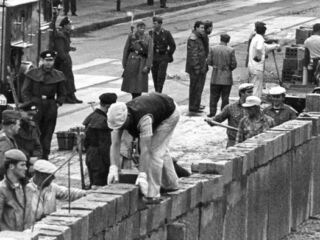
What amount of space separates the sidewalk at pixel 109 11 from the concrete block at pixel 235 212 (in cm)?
2295

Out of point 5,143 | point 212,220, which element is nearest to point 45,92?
point 5,143

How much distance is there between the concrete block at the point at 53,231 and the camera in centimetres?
1122

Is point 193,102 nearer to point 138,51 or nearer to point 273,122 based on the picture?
point 138,51

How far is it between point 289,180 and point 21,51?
272 inches

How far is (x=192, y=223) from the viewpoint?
15156mm

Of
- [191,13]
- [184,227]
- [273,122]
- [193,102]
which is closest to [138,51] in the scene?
[193,102]

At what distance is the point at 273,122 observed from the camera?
19.8m

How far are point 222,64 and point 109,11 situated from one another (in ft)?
65.0

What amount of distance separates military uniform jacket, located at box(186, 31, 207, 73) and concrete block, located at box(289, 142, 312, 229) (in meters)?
5.94

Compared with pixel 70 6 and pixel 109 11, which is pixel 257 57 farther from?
pixel 109 11

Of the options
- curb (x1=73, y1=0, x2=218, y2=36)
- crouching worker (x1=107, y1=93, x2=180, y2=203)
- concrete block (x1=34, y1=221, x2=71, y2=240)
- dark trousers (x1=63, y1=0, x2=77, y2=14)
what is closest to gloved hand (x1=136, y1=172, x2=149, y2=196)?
crouching worker (x1=107, y1=93, x2=180, y2=203)

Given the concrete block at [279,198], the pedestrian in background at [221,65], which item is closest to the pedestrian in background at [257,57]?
the pedestrian in background at [221,65]

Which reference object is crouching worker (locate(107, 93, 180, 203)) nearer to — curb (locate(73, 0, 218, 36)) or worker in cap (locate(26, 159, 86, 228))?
worker in cap (locate(26, 159, 86, 228))

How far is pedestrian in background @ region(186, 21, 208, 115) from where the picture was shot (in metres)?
26.8
